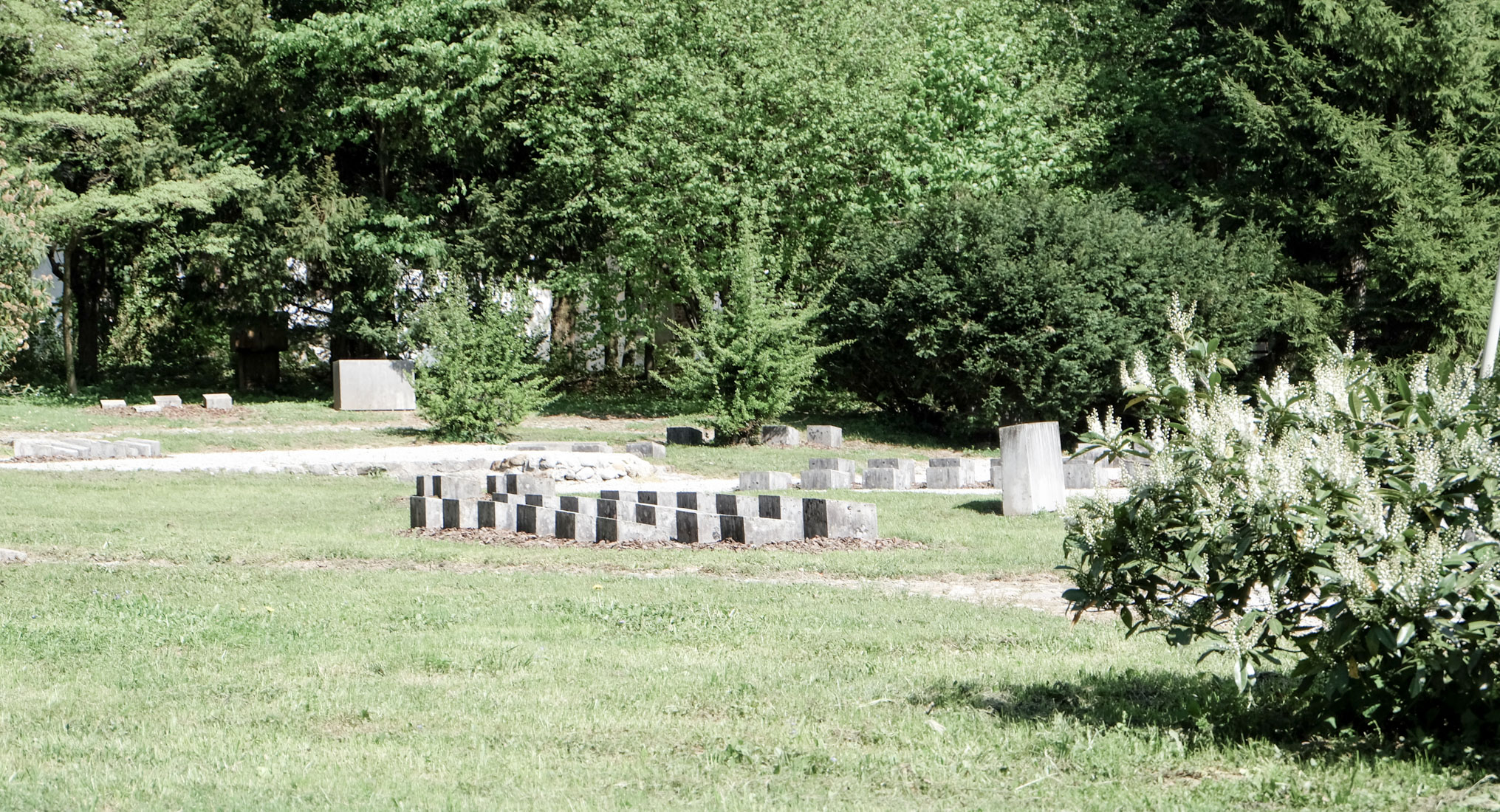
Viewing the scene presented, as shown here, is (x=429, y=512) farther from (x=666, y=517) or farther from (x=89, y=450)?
(x=89, y=450)

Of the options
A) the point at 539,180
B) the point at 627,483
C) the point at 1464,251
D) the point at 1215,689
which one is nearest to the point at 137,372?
the point at 539,180

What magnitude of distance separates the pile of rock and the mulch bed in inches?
3.2

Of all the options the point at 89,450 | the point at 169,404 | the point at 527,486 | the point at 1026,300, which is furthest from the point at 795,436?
the point at 169,404

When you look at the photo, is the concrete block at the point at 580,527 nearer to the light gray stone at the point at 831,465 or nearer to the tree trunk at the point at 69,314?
the light gray stone at the point at 831,465

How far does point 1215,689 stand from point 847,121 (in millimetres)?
22542

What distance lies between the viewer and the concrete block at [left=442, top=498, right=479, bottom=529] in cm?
1220

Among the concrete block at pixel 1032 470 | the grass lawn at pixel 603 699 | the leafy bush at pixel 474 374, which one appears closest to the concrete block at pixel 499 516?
the grass lawn at pixel 603 699

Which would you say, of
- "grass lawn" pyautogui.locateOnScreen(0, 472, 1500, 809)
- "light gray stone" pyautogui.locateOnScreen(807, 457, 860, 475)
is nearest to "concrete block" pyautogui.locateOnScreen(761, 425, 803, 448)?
"light gray stone" pyautogui.locateOnScreen(807, 457, 860, 475)

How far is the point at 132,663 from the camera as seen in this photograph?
6.71m

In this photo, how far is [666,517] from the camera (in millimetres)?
11578

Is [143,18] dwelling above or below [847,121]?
above

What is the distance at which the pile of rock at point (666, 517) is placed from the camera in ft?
37.5

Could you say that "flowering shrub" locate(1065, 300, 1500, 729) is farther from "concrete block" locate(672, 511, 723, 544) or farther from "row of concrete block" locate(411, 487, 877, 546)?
"concrete block" locate(672, 511, 723, 544)

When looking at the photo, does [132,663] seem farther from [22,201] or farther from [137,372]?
[137,372]
